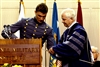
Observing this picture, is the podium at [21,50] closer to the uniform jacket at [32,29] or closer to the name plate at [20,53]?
the name plate at [20,53]

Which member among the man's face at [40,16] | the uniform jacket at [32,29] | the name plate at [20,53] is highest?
the man's face at [40,16]

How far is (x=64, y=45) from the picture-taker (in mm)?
2688

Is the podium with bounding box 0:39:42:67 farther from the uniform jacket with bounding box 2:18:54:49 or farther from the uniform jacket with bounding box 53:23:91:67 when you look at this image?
the uniform jacket with bounding box 2:18:54:49

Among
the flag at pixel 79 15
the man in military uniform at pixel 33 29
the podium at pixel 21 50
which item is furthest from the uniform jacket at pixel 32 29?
the flag at pixel 79 15

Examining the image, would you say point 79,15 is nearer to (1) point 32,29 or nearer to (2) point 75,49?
(1) point 32,29

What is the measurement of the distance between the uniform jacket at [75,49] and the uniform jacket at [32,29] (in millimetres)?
481

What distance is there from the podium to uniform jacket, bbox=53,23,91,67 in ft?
0.62

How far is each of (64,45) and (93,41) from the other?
2326 millimetres

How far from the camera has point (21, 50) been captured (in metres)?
2.66

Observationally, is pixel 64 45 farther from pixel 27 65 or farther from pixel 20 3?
pixel 20 3

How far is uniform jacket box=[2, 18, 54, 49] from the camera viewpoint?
10.2ft

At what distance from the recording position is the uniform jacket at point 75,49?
267cm

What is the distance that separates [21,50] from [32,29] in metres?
0.53

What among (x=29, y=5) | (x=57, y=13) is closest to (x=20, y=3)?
(x=29, y=5)
